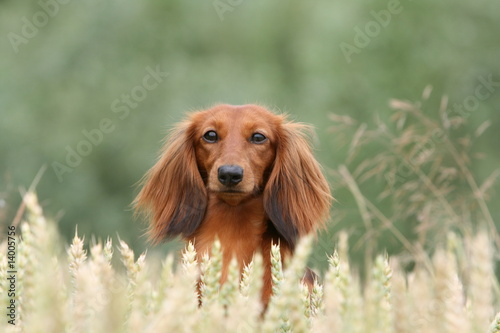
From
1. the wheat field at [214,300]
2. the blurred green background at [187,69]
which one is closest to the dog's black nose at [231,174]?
the wheat field at [214,300]

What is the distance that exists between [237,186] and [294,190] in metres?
0.49

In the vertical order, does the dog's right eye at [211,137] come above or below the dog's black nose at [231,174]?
above

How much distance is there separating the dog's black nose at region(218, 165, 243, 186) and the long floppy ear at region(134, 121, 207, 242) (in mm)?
335

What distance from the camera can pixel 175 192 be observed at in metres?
5.04

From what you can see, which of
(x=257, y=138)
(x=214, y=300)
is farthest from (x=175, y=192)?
(x=214, y=300)

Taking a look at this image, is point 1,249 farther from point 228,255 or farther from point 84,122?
point 84,122

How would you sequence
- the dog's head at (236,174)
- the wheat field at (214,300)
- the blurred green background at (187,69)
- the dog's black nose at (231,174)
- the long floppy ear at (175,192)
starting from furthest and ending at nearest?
the blurred green background at (187,69), the long floppy ear at (175,192), the dog's head at (236,174), the dog's black nose at (231,174), the wheat field at (214,300)

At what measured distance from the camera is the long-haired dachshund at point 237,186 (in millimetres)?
4543

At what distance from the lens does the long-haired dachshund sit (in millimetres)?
4543

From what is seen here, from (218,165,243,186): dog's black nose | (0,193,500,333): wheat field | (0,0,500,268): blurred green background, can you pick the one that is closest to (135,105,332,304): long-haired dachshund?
(218,165,243,186): dog's black nose

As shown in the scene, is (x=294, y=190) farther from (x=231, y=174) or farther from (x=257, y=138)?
(x=231, y=174)

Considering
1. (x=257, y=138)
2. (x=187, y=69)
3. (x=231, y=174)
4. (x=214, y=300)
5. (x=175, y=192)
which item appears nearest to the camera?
(x=214, y=300)

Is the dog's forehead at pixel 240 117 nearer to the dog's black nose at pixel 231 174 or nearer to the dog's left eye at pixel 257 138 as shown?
the dog's left eye at pixel 257 138

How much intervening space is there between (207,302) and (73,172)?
14122 millimetres
